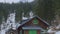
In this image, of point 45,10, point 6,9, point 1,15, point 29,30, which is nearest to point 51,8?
point 45,10

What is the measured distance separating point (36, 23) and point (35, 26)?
305 millimetres

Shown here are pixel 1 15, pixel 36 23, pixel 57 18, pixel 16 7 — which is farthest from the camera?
pixel 16 7

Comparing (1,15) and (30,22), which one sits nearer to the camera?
(30,22)

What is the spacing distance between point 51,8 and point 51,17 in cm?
180

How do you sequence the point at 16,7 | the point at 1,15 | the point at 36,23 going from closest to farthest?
the point at 36,23
the point at 1,15
the point at 16,7

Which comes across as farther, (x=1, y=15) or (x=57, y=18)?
(x=1, y=15)

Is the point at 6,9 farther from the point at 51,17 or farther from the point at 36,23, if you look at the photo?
the point at 36,23

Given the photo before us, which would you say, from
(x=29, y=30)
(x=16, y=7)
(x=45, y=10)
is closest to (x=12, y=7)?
(x=16, y=7)

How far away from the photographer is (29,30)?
31.3 metres

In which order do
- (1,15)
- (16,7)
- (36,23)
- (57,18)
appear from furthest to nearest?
(16,7), (1,15), (57,18), (36,23)

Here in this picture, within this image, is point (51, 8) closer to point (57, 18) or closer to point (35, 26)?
point (57, 18)

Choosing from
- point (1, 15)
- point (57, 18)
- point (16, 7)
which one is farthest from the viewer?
point (16, 7)

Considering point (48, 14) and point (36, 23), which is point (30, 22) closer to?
point (36, 23)

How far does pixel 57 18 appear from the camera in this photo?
222 feet
